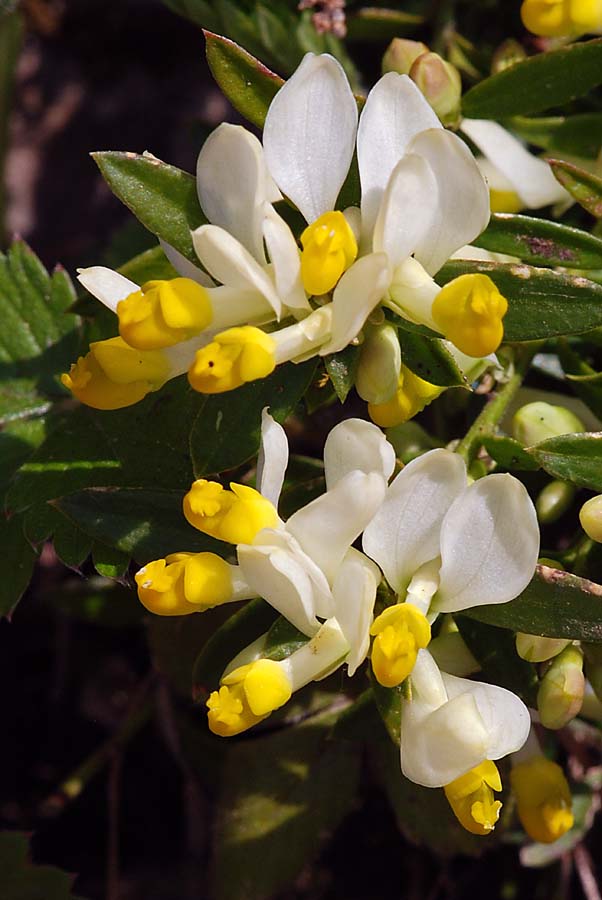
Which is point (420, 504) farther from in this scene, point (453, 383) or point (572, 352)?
point (572, 352)

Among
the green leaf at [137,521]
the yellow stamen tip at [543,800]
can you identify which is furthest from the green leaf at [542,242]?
the yellow stamen tip at [543,800]

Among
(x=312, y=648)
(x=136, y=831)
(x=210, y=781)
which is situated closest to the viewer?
(x=312, y=648)

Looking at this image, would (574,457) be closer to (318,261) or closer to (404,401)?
(404,401)

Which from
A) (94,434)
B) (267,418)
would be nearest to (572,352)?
(267,418)

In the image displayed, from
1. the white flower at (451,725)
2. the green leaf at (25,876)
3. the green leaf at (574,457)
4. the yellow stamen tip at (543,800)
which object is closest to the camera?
the white flower at (451,725)

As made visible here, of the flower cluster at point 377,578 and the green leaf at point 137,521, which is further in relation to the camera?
the green leaf at point 137,521

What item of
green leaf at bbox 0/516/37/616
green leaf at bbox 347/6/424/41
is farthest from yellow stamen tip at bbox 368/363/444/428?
green leaf at bbox 347/6/424/41

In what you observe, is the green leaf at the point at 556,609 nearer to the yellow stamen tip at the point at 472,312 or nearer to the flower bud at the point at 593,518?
the flower bud at the point at 593,518
